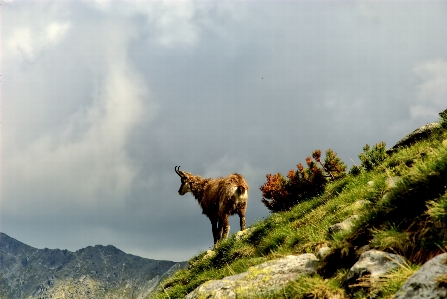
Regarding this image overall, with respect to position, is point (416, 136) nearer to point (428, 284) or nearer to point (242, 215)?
point (242, 215)

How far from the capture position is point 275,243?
10773mm

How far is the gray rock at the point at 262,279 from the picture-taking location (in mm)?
6230

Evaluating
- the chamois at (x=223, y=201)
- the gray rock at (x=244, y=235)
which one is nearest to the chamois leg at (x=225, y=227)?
the chamois at (x=223, y=201)

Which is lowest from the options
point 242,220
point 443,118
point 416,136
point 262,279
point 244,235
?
point 262,279

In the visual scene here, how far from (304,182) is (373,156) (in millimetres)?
3142

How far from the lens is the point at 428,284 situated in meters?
3.72

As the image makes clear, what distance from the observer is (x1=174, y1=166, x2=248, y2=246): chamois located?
A: 18.5 m

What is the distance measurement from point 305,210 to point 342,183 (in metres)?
2.04

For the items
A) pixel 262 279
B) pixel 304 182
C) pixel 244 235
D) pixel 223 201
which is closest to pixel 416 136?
pixel 304 182

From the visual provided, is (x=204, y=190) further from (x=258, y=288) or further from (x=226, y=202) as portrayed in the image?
(x=258, y=288)

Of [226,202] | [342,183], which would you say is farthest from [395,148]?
[226,202]

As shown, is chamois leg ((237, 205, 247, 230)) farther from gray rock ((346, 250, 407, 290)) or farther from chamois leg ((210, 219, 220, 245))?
gray rock ((346, 250, 407, 290))

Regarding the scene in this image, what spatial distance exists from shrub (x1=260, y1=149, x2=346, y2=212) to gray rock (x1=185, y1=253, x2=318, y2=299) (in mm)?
9375

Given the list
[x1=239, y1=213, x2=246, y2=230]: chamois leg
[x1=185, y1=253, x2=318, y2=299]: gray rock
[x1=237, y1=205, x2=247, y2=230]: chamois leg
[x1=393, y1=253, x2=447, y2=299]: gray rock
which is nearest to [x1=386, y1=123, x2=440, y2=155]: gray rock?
[x1=237, y1=205, x2=247, y2=230]: chamois leg
